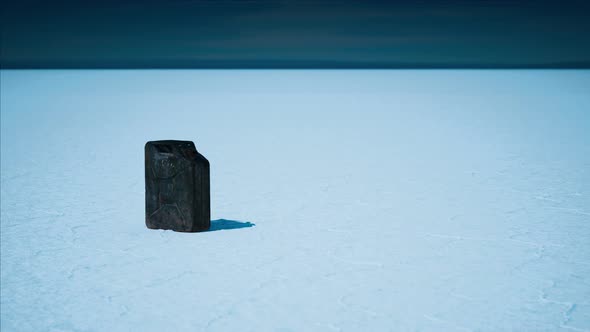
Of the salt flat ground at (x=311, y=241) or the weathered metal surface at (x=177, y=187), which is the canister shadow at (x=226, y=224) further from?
the weathered metal surface at (x=177, y=187)

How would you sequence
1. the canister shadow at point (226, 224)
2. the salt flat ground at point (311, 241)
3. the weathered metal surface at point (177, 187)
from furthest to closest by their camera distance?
the canister shadow at point (226, 224) < the weathered metal surface at point (177, 187) < the salt flat ground at point (311, 241)

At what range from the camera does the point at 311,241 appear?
13.9 ft

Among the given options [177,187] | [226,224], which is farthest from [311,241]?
[177,187]

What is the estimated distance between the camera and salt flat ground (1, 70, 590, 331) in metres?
3.02

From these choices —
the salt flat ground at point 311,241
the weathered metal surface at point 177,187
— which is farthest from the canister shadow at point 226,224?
the weathered metal surface at point 177,187

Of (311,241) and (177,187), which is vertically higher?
(177,187)

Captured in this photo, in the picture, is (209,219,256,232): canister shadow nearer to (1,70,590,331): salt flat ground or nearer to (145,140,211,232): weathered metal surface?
(1,70,590,331): salt flat ground

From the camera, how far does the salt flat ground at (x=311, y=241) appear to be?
302 cm

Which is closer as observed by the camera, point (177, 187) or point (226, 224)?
point (177, 187)

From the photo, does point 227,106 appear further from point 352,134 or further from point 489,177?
point 489,177

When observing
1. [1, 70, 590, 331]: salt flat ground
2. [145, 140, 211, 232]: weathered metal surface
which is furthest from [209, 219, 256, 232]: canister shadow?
[145, 140, 211, 232]: weathered metal surface

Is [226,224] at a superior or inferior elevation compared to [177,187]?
inferior

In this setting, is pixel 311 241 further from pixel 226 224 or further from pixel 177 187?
pixel 177 187

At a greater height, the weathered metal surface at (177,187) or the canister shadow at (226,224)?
the weathered metal surface at (177,187)
